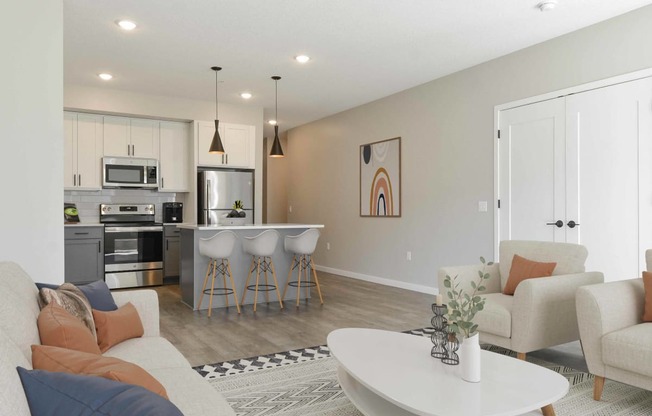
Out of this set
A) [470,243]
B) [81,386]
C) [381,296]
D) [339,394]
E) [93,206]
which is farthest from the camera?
[93,206]

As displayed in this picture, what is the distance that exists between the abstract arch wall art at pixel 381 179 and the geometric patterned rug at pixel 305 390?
362 cm

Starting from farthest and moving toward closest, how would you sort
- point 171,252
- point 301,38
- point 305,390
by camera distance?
point 171,252 < point 301,38 < point 305,390

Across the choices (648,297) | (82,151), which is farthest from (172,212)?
(648,297)

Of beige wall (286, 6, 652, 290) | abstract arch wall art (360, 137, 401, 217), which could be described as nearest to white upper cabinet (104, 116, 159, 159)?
beige wall (286, 6, 652, 290)

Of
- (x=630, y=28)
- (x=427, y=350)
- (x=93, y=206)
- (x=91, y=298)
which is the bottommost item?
(x=427, y=350)

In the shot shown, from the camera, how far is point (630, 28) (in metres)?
4.03

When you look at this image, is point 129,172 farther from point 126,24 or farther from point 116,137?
point 126,24

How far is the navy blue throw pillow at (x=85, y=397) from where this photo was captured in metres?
0.91

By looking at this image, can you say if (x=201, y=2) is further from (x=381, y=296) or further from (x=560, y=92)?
(x=381, y=296)

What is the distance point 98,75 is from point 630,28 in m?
5.78

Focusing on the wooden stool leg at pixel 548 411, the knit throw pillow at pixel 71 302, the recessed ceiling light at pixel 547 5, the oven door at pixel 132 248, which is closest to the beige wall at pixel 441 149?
the recessed ceiling light at pixel 547 5

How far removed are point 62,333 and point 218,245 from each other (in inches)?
124

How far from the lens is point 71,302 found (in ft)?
6.86

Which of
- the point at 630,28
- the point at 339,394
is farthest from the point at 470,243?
the point at 339,394
